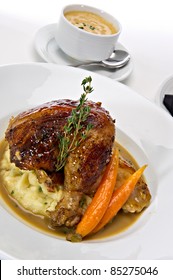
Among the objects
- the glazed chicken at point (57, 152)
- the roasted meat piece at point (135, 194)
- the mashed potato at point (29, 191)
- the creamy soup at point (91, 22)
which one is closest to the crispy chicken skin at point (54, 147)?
the glazed chicken at point (57, 152)

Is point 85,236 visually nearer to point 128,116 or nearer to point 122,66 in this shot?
point 128,116

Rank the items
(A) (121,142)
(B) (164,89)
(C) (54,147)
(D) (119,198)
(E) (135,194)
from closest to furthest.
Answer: (C) (54,147) → (D) (119,198) → (E) (135,194) → (A) (121,142) → (B) (164,89)

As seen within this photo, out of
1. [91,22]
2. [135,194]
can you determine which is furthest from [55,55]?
[135,194]

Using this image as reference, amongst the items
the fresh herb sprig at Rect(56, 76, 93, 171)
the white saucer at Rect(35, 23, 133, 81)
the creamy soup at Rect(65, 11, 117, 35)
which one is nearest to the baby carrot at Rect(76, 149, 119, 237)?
the fresh herb sprig at Rect(56, 76, 93, 171)

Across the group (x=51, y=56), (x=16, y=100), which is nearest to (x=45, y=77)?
(x=16, y=100)

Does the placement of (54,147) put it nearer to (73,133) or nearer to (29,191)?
(73,133)

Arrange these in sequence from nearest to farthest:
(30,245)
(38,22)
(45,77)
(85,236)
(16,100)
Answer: (30,245) < (85,236) < (16,100) < (45,77) < (38,22)
